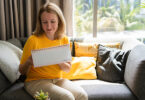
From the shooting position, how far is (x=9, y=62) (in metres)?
1.69

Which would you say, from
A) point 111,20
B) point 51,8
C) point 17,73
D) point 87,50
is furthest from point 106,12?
point 17,73

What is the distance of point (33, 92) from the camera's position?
1.52 meters

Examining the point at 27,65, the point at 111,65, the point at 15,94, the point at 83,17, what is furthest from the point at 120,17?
the point at 15,94

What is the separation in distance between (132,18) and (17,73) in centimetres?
192

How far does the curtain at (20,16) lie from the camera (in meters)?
2.33

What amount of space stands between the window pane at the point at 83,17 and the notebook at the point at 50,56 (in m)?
1.39

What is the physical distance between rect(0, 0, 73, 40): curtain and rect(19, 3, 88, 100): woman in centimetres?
84

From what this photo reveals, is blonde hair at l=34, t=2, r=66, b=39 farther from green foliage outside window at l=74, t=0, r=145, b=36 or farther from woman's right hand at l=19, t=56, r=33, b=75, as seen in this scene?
green foliage outside window at l=74, t=0, r=145, b=36

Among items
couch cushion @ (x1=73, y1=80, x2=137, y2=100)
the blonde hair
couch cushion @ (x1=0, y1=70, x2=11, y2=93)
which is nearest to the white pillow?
couch cushion @ (x1=0, y1=70, x2=11, y2=93)

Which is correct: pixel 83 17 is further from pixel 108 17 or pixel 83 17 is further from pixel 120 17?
pixel 120 17

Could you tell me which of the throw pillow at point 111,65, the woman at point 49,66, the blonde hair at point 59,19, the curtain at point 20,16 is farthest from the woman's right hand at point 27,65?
the curtain at point 20,16

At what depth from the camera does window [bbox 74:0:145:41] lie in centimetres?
281

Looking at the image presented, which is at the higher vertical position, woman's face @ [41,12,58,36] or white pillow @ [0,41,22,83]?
woman's face @ [41,12,58,36]

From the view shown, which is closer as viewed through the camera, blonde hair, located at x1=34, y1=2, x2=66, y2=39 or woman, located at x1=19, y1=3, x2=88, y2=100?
woman, located at x1=19, y1=3, x2=88, y2=100
